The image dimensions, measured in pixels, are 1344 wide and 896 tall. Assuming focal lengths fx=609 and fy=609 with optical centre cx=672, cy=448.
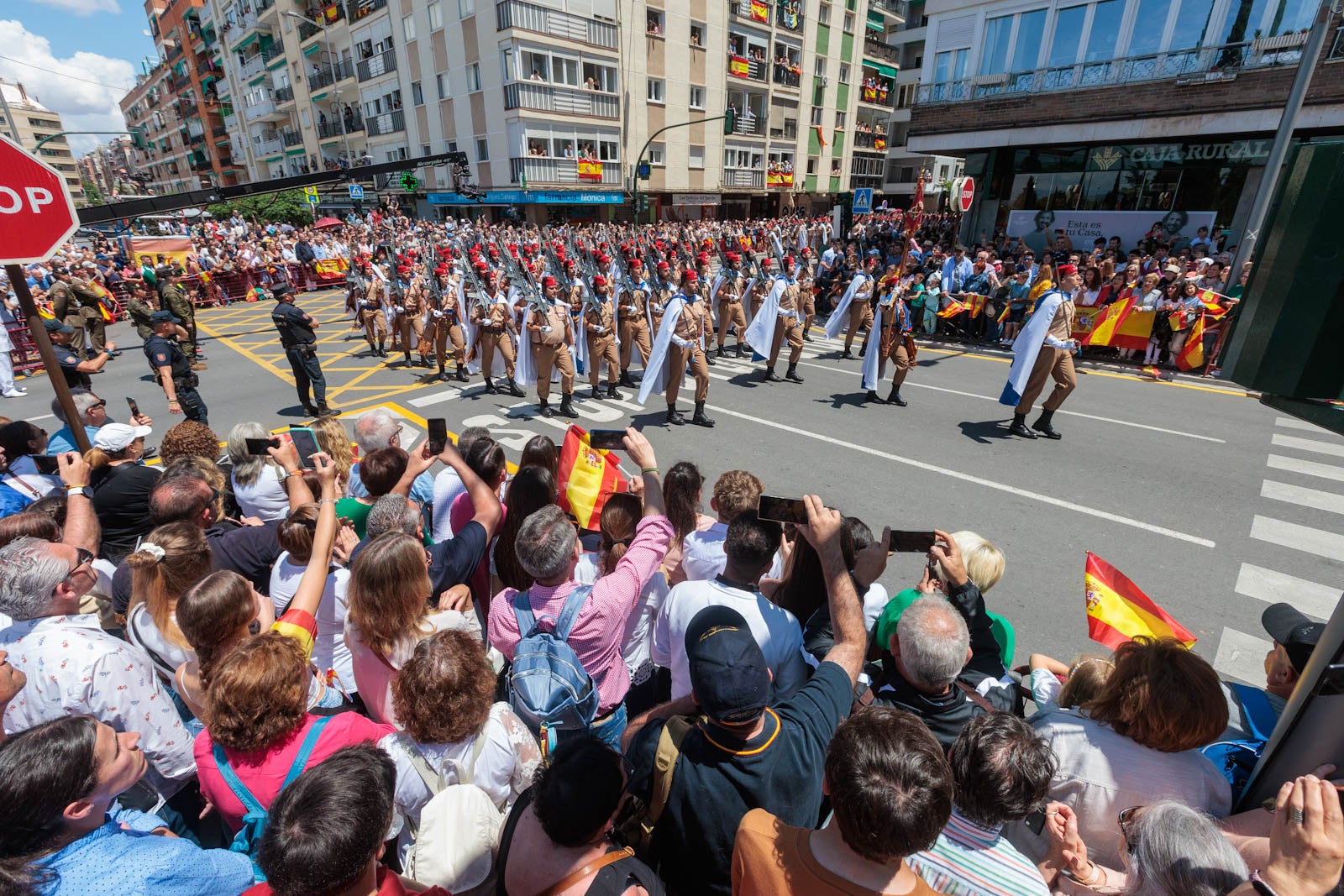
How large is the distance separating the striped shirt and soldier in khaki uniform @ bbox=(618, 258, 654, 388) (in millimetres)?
8862

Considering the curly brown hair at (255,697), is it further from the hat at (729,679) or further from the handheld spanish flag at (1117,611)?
the handheld spanish flag at (1117,611)

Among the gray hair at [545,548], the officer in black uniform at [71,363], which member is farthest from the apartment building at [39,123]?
the gray hair at [545,548]

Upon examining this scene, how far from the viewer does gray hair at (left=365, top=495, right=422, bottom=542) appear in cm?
331

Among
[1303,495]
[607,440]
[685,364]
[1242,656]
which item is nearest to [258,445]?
[607,440]

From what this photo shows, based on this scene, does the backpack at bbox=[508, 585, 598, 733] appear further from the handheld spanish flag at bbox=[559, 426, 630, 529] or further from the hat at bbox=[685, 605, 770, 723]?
the handheld spanish flag at bbox=[559, 426, 630, 529]

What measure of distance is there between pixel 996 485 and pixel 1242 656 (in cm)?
268

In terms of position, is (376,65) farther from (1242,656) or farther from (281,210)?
(1242,656)

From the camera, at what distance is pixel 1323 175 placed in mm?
1388

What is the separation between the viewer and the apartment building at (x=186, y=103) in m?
56.6

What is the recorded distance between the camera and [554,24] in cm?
2814

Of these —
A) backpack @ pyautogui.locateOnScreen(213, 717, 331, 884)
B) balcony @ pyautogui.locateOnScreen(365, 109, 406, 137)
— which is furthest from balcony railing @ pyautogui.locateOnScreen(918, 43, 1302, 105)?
balcony @ pyautogui.locateOnScreen(365, 109, 406, 137)

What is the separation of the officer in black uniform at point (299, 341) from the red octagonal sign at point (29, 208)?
5.43m

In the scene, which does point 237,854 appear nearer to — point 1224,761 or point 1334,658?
point 1334,658

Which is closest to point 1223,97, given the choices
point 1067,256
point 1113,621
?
point 1067,256
